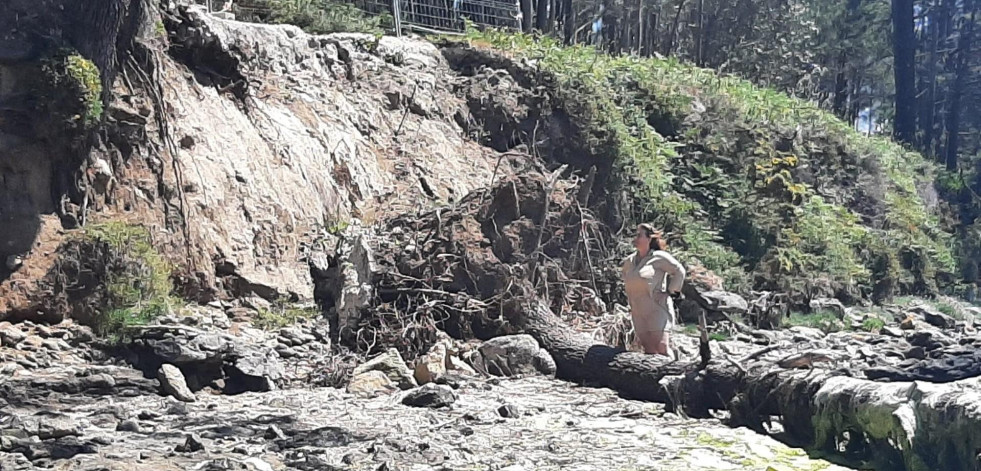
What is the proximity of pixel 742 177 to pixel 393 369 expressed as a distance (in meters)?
12.2

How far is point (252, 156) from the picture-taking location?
13.0m

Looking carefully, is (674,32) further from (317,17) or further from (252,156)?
(252,156)

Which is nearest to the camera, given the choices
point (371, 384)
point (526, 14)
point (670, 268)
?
point (371, 384)

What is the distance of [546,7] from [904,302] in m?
13.3

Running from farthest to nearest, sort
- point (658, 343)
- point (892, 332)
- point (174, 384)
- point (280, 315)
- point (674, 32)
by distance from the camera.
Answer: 1. point (674, 32)
2. point (892, 332)
3. point (280, 315)
4. point (658, 343)
5. point (174, 384)

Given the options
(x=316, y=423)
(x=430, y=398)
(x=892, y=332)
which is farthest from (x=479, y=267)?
(x=892, y=332)

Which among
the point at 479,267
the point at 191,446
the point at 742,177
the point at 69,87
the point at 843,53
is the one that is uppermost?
the point at 843,53

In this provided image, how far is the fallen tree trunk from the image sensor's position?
17.8 feet

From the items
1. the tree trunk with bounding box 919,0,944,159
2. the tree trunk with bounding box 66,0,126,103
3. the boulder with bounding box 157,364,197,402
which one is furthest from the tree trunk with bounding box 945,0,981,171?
the boulder with bounding box 157,364,197,402

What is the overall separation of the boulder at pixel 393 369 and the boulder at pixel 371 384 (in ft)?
0.16

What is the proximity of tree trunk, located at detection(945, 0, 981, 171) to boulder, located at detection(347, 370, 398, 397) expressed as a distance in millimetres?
31306

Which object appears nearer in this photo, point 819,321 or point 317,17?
point 819,321

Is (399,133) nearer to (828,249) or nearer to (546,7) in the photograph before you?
(828,249)

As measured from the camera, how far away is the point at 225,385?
29.7 ft
